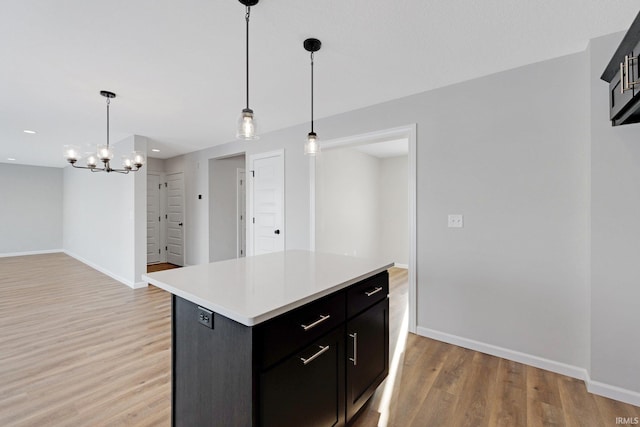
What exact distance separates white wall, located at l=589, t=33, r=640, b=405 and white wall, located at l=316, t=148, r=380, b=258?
2722 millimetres

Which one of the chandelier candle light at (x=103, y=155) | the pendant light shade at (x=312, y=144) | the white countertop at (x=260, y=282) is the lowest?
the white countertop at (x=260, y=282)

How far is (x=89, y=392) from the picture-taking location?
1.98 meters

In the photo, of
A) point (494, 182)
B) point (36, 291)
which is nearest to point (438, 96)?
point (494, 182)

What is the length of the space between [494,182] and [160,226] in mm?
6881

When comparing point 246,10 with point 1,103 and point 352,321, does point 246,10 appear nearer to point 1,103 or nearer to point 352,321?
point 352,321

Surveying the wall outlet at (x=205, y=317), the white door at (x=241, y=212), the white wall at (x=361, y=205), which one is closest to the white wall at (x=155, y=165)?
the white door at (x=241, y=212)

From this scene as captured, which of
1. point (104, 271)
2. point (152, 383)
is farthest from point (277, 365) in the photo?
point (104, 271)

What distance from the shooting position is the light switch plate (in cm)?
266

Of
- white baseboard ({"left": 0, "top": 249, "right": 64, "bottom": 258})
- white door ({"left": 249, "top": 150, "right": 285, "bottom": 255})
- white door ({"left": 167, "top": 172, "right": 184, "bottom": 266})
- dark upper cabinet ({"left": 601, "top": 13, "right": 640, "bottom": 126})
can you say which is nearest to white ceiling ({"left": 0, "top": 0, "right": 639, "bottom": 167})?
dark upper cabinet ({"left": 601, "top": 13, "right": 640, "bottom": 126})

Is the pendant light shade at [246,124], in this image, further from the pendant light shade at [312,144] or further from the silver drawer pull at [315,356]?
the silver drawer pull at [315,356]

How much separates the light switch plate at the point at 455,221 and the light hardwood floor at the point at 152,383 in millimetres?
1137

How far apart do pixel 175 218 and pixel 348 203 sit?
4.12 meters

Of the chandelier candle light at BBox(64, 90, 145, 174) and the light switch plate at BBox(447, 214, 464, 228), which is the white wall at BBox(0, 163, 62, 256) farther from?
the light switch plate at BBox(447, 214, 464, 228)

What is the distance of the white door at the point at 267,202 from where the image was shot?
4246mm
